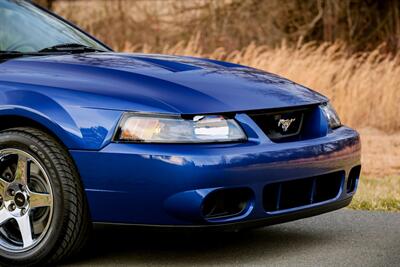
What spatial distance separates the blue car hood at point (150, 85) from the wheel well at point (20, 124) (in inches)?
6.6

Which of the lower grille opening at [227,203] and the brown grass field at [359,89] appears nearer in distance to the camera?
the lower grille opening at [227,203]

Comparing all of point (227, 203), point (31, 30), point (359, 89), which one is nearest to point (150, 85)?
point (227, 203)

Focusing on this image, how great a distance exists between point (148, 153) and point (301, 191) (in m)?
0.86

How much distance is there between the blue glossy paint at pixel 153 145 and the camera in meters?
4.73

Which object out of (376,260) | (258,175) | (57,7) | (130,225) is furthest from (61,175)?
(57,7)

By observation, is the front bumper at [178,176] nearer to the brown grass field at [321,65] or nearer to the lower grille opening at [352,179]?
the lower grille opening at [352,179]

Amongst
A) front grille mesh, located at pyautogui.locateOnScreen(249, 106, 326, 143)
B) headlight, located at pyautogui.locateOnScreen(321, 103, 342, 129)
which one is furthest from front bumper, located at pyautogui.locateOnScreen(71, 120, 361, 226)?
headlight, located at pyautogui.locateOnScreen(321, 103, 342, 129)

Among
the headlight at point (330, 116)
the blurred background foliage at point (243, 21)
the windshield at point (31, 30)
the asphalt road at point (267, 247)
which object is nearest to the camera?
the asphalt road at point (267, 247)

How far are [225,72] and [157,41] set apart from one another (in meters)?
12.6

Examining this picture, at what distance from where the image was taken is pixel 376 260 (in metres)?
5.27

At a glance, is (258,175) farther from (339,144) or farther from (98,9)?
(98,9)

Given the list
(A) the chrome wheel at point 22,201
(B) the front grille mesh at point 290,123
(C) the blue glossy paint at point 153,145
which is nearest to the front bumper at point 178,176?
(C) the blue glossy paint at point 153,145

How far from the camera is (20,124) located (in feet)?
17.0

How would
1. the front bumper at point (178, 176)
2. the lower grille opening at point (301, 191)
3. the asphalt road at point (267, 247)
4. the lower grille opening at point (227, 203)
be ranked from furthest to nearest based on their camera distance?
the asphalt road at point (267, 247), the lower grille opening at point (301, 191), the lower grille opening at point (227, 203), the front bumper at point (178, 176)
